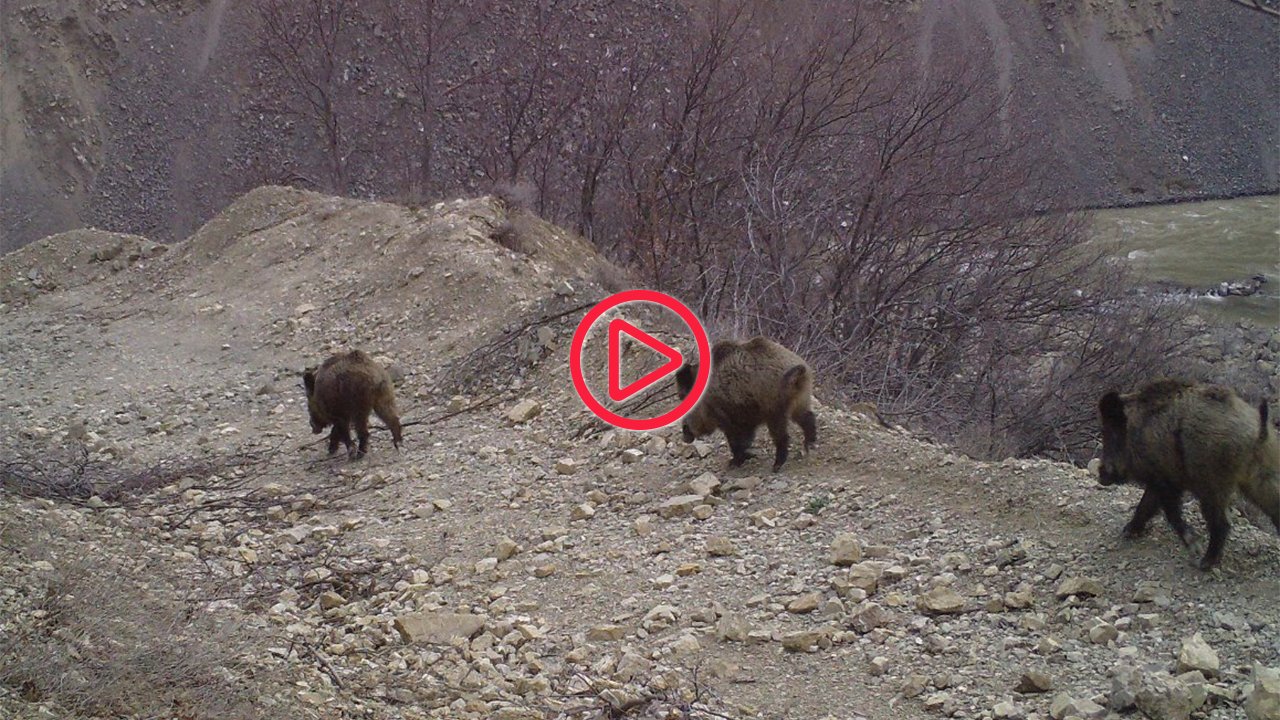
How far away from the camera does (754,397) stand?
854 centimetres

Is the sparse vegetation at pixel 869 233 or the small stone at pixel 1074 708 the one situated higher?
the sparse vegetation at pixel 869 233

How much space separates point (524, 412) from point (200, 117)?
35.8 m

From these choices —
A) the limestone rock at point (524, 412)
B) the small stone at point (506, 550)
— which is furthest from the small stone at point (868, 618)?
the limestone rock at point (524, 412)

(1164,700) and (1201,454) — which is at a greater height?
(1201,454)

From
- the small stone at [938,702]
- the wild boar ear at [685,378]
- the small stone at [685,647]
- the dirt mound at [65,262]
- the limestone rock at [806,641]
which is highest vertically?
the dirt mound at [65,262]

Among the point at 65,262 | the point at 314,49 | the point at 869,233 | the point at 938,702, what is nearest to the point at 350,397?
the point at 938,702

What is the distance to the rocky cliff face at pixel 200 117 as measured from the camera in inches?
1543

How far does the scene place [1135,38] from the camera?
208ft

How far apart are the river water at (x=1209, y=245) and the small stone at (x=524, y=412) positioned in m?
21.2

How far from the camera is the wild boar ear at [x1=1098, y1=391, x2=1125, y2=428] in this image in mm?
6836

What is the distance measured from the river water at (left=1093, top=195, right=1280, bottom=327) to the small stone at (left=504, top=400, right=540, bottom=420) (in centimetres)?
2116

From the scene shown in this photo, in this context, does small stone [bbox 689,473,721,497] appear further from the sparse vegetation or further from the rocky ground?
the sparse vegetation

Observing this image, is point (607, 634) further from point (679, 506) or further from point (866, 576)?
point (679, 506)

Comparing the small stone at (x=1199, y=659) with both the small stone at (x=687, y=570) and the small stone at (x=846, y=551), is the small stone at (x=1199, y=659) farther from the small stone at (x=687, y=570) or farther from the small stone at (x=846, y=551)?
the small stone at (x=687, y=570)
